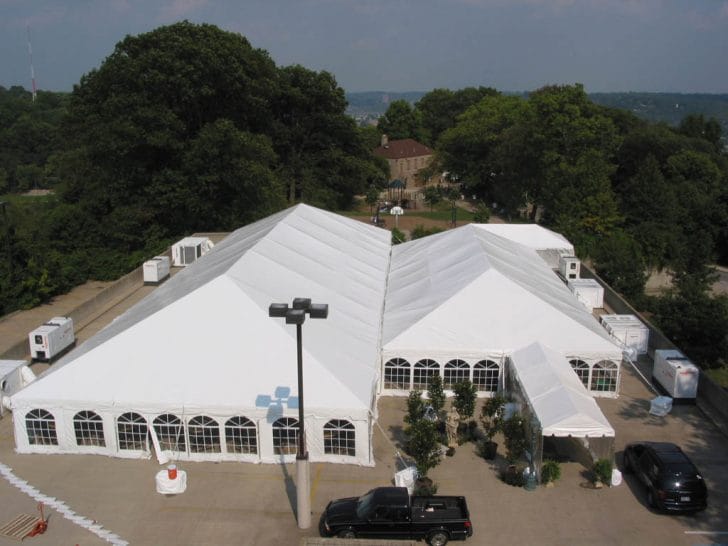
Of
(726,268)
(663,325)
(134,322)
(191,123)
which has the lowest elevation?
(726,268)

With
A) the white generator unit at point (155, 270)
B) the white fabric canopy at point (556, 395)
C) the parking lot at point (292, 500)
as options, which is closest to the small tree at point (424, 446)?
the parking lot at point (292, 500)

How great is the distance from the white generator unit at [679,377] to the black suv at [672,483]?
17.4ft

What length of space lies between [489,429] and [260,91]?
34155 mm

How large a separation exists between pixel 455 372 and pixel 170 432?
867 centimetres

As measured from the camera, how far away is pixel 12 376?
819 inches

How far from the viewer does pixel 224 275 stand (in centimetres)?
2006

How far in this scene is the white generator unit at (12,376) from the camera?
20438mm

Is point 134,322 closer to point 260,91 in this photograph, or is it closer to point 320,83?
point 260,91

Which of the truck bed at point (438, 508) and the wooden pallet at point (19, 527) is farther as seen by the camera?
the wooden pallet at point (19, 527)

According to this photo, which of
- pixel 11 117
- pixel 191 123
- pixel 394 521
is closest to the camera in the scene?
pixel 394 521

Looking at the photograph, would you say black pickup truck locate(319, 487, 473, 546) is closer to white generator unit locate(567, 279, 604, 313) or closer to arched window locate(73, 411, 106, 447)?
arched window locate(73, 411, 106, 447)

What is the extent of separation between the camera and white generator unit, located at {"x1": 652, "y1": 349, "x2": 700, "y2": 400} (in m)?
20.6

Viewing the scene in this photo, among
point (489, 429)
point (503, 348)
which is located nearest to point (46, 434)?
point (489, 429)

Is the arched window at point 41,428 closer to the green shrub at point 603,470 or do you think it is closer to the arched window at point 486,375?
the arched window at point 486,375
